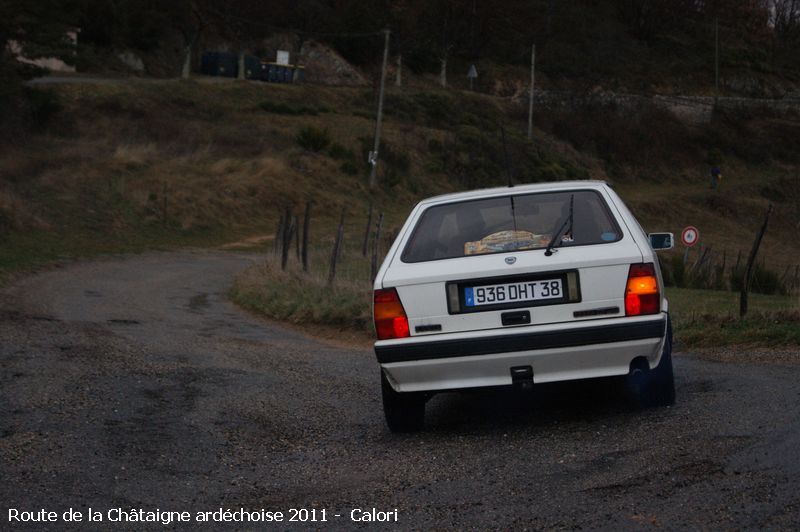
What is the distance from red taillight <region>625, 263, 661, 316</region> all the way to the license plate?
404mm

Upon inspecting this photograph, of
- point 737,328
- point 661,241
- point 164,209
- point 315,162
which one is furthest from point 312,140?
point 661,241

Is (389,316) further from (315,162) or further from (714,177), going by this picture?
(714,177)

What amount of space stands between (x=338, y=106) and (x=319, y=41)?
18.1m

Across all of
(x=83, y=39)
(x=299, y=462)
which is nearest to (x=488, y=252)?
(x=299, y=462)

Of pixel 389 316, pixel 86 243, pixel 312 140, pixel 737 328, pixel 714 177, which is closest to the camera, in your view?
pixel 389 316

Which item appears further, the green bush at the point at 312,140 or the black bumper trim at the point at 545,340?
the green bush at the point at 312,140

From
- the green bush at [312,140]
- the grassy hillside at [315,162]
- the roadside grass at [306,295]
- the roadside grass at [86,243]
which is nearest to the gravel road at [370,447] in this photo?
the roadside grass at [306,295]

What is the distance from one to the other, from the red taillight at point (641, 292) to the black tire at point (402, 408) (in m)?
1.44

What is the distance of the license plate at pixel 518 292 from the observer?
249 inches

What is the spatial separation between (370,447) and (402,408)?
362 mm

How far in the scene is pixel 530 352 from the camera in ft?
20.5

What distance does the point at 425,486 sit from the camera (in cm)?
544

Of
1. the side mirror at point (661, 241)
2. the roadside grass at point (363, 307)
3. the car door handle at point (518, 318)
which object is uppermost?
the side mirror at point (661, 241)

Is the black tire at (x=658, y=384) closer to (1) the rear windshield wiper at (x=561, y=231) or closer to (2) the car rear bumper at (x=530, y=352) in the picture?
(2) the car rear bumper at (x=530, y=352)
